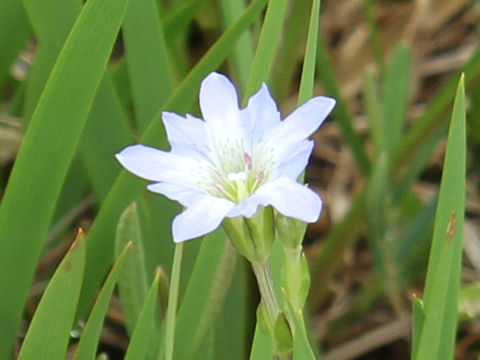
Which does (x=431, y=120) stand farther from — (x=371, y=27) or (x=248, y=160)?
(x=248, y=160)

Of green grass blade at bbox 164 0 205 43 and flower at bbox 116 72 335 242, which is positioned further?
green grass blade at bbox 164 0 205 43

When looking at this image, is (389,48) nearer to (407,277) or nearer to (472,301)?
(407,277)

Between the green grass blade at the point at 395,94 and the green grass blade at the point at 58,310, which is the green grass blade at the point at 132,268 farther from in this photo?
the green grass blade at the point at 395,94

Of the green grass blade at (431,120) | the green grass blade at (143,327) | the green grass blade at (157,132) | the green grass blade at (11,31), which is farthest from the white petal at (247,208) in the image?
the green grass blade at (431,120)

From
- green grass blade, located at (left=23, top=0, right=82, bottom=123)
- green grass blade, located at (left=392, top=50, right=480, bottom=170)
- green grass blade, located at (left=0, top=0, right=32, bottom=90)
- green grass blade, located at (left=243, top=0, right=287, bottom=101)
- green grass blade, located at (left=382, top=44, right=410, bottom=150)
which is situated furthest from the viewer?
green grass blade, located at (left=382, top=44, right=410, bottom=150)

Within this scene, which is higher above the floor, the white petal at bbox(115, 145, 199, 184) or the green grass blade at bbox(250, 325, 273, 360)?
the white petal at bbox(115, 145, 199, 184)

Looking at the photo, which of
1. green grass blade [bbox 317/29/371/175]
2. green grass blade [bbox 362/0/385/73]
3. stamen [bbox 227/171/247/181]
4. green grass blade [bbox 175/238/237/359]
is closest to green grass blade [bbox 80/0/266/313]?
green grass blade [bbox 175/238/237/359]

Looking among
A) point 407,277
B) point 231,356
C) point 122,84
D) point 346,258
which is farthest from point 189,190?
point 346,258

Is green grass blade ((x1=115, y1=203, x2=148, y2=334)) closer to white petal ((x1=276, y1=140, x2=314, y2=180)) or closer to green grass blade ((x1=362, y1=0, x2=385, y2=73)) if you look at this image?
white petal ((x1=276, y1=140, x2=314, y2=180))
